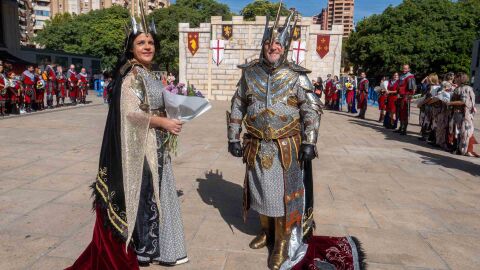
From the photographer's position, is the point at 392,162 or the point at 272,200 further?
the point at 392,162

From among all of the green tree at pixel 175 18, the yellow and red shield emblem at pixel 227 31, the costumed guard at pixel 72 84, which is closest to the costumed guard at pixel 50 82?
the costumed guard at pixel 72 84

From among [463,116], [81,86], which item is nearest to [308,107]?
[463,116]

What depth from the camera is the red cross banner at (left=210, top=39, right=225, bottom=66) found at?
23.3 m

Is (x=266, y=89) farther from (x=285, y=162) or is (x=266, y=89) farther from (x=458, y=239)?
(x=458, y=239)

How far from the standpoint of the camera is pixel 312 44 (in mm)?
23484

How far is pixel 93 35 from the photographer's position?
41969 millimetres

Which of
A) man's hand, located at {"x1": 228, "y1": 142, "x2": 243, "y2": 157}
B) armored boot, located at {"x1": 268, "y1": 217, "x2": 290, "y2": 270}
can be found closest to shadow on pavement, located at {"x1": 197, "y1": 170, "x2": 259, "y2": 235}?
armored boot, located at {"x1": 268, "y1": 217, "x2": 290, "y2": 270}

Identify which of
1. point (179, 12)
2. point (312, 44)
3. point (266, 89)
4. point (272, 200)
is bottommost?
point (272, 200)

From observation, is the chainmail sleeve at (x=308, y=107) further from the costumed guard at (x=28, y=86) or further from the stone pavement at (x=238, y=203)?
the costumed guard at (x=28, y=86)

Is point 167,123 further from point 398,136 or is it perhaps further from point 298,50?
point 298,50

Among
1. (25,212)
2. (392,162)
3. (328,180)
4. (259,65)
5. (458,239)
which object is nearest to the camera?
(259,65)

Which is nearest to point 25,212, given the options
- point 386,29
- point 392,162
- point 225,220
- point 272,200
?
point 225,220

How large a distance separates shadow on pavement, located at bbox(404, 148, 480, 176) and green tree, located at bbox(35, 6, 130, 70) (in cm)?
3601

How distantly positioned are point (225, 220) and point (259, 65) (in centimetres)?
183
